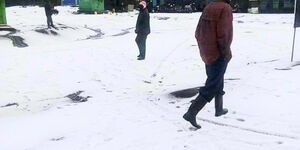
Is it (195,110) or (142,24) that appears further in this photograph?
(142,24)

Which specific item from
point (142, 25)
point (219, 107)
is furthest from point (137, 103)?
point (142, 25)

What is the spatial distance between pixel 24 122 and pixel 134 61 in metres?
6.58

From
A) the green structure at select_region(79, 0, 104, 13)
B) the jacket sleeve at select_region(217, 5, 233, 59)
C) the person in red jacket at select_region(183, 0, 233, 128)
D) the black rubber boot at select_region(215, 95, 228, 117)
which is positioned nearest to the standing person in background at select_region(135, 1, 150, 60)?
the black rubber boot at select_region(215, 95, 228, 117)

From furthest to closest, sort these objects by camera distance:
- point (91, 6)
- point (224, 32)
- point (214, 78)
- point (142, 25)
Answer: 1. point (91, 6)
2. point (142, 25)
3. point (214, 78)
4. point (224, 32)

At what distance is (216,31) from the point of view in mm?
6074

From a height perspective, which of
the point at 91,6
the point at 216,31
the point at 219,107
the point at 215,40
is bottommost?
the point at 91,6

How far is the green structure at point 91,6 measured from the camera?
43500 millimetres

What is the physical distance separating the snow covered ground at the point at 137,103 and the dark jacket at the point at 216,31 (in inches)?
37.2

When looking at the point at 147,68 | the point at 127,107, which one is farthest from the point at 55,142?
the point at 147,68

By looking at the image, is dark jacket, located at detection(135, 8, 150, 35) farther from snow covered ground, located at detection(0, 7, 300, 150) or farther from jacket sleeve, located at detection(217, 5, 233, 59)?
jacket sleeve, located at detection(217, 5, 233, 59)

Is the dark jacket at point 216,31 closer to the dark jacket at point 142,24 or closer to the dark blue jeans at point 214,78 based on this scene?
the dark blue jeans at point 214,78

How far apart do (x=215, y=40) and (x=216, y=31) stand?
4.1 inches

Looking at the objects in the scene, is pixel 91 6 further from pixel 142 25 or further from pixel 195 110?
pixel 195 110

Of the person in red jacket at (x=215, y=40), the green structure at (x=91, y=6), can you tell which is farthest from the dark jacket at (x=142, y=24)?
the green structure at (x=91, y=6)
